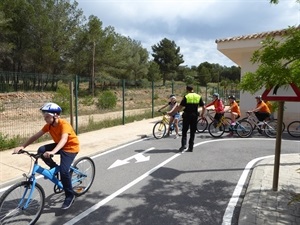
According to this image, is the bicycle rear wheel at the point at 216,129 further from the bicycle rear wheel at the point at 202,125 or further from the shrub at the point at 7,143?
the shrub at the point at 7,143

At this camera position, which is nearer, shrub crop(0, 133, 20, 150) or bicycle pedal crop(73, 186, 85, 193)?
bicycle pedal crop(73, 186, 85, 193)

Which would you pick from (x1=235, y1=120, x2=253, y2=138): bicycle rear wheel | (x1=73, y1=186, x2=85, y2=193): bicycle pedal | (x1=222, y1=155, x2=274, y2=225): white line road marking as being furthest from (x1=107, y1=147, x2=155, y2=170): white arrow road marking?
(x1=235, y1=120, x2=253, y2=138): bicycle rear wheel

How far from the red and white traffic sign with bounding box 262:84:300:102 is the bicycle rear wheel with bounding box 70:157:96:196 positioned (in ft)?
10.5

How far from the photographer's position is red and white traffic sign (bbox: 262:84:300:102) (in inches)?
149

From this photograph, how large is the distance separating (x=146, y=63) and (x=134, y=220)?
184ft

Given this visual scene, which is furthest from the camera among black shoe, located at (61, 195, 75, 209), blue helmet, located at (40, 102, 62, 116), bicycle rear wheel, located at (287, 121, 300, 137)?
bicycle rear wheel, located at (287, 121, 300, 137)

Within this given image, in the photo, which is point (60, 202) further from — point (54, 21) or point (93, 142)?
point (54, 21)

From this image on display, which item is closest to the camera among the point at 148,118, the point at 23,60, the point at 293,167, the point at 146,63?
the point at 293,167

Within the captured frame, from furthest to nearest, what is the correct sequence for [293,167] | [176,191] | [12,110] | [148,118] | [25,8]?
[25,8]
[148,118]
[12,110]
[293,167]
[176,191]

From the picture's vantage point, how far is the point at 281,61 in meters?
3.52

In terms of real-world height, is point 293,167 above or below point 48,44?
below

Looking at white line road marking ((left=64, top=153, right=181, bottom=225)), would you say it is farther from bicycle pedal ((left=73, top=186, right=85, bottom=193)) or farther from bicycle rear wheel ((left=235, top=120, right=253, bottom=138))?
bicycle rear wheel ((left=235, top=120, right=253, bottom=138))

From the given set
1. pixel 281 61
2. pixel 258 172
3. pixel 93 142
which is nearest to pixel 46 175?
pixel 281 61

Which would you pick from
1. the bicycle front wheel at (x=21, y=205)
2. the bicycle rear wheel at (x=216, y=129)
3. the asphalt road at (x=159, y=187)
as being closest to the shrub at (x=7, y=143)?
the asphalt road at (x=159, y=187)
